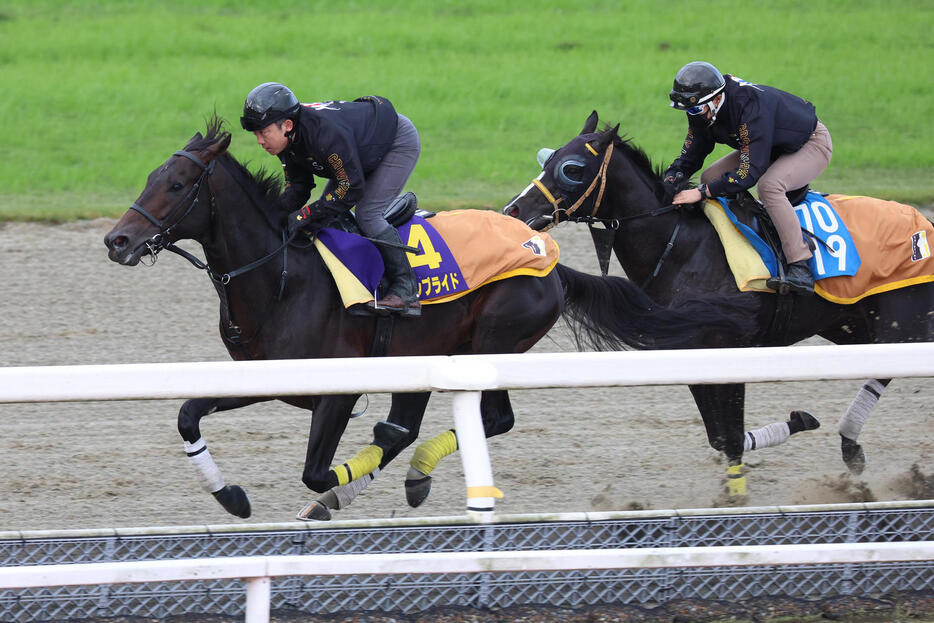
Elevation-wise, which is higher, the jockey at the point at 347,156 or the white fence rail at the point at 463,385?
the jockey at the point at 347,156

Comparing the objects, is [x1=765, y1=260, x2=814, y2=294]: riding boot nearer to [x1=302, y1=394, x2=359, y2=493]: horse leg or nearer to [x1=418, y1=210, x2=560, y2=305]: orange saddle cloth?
[x1=418, y1=210, x2=560, y2=305]: orange saddle cloth

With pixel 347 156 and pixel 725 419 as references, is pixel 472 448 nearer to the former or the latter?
pixel 347 156

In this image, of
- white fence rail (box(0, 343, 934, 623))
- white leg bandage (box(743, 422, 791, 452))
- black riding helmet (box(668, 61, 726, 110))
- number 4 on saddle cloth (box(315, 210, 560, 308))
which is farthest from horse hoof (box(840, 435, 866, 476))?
white fence rail (box(0, 343, 934, 623))

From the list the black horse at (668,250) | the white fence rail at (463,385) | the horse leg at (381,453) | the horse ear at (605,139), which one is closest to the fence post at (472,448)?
the white fence rail at (463,385)

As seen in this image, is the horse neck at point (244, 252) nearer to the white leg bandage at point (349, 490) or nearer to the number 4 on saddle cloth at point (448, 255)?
the number 4 on saddle cloth at point (448, 255)

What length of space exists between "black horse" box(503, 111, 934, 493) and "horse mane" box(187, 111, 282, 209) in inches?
44.5

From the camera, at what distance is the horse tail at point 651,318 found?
4730 millimetres

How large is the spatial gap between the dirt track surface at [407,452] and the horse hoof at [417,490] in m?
0.12

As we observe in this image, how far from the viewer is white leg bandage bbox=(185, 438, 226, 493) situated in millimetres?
4305

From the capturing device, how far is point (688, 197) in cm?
507

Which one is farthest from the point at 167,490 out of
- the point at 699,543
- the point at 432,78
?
the point at 432,78

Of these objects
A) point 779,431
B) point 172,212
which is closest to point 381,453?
point 172,212

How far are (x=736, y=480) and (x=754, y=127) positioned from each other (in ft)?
5.00

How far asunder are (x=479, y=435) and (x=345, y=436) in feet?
9.49
